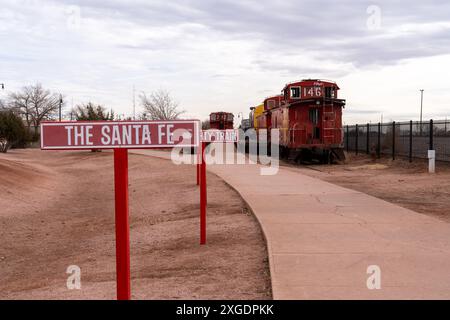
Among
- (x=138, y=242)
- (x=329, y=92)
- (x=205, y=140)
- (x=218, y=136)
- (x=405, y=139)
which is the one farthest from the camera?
(x=405, y=139)

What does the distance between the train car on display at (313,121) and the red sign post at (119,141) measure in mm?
23009

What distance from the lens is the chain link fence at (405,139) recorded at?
25989mm

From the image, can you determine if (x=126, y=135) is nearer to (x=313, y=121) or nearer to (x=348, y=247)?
(x=348, y=247)

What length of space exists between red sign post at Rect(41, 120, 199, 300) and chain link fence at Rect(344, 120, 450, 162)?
21405 mm

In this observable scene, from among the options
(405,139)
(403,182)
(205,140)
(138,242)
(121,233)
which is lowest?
(138,242)

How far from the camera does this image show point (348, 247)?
25.7ft

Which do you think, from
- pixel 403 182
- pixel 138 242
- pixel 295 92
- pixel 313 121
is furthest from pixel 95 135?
pixel 295 92

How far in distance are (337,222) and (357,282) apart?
4015mm

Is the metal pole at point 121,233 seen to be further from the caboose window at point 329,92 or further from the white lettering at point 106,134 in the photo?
the caboose window at point 329,92

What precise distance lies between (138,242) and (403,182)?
40.6 feet

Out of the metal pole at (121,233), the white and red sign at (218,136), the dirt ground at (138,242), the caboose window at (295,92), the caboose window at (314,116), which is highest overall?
the caboose window at (295,92)

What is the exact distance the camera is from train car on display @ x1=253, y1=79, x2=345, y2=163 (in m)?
27.6

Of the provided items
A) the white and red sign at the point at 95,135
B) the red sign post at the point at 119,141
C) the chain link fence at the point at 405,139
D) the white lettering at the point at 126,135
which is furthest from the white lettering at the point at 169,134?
the chain link fence at the point at 405,139
